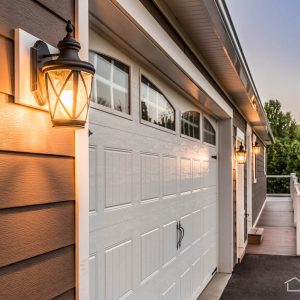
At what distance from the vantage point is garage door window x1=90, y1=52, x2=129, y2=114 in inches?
101

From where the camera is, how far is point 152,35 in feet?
8.85

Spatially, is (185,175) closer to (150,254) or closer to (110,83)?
(150,254)

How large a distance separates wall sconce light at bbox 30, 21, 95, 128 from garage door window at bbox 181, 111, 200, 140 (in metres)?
3.01

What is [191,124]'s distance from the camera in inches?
192

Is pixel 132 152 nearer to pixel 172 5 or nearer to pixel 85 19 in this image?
pixel 172 5

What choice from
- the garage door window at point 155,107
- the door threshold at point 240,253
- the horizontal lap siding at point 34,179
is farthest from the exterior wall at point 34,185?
the door threshold at point 240,253

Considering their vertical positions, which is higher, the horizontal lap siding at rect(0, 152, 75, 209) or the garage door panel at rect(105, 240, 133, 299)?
the horizontal lap siding at rect(0, 152, 75, 209)

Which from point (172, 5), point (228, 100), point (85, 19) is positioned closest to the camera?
point (85, 19)

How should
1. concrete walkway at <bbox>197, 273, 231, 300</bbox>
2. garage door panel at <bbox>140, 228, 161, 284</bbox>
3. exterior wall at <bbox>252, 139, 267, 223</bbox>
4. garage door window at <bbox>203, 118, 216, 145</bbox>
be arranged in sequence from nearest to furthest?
garage door panel at <bbox>140, 228, 161, 284</bbox> → concrete walkway at <bbox>197, 273, 231, 300</bbox> → garage door window at <bbox>203, 118, 216, 145</bbox> → exterior wall at <bbox>252, 139, 267, 223</bbox>

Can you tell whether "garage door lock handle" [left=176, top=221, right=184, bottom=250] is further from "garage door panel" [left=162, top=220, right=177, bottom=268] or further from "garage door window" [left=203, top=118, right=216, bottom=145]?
"garage door window" [left=203, top=118, right=216, bottom=145]

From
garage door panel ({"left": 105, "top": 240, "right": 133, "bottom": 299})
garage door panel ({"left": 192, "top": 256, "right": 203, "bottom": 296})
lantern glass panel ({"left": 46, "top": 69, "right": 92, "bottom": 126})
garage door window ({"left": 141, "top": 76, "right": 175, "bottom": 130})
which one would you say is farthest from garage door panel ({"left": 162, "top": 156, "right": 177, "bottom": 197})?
lantern glass panel ({"left": 46, "top": 69, "right": 92, "bottom": 126})

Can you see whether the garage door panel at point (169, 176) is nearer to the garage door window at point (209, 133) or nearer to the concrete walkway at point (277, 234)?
the garage door window at point (209, 133)

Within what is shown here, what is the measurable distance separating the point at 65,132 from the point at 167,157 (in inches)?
90.0

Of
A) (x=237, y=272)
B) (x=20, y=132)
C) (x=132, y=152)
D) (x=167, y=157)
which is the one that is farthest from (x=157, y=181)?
(x=237, y=272)
